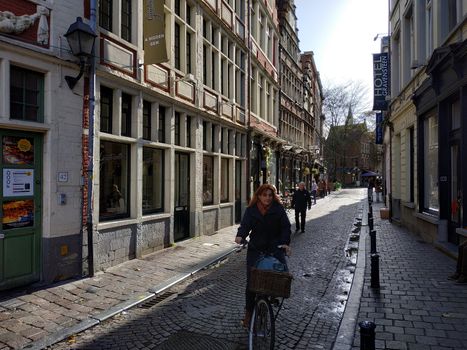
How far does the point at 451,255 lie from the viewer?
8695 millimetres

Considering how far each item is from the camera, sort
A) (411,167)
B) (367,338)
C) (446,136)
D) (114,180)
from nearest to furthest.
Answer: (367,338)
(114,180)
(446,136)
(411,167)

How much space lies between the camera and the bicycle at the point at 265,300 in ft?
Answer: 13.1

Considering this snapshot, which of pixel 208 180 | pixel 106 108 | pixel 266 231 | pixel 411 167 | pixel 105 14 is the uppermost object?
pixel 105 14

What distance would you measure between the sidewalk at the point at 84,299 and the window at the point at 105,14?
16.5 ft

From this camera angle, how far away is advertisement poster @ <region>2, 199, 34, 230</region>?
623 centimetres

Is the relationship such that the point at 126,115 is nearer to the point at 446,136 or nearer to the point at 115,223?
the point at 115,223

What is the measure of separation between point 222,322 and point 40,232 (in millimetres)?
3613

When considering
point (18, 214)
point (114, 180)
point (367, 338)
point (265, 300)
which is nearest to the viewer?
point (367, 338)

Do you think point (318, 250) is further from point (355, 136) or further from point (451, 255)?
point (355, 136)

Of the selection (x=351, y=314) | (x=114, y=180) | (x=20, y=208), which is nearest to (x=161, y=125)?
(x=114, y=180)

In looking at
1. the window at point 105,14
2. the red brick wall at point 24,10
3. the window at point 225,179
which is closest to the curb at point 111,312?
the red brick wall at point 24,10

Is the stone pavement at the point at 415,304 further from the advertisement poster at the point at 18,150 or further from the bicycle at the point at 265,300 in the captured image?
the advertisement poster at the point at 18,150

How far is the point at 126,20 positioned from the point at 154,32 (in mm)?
1041

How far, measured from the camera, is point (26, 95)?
6.58 meters
